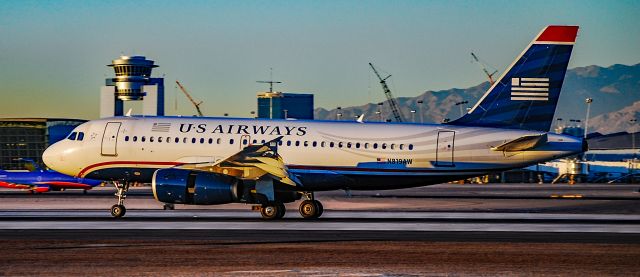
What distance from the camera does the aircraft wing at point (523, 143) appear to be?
41.7 meters

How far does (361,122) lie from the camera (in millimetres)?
43844

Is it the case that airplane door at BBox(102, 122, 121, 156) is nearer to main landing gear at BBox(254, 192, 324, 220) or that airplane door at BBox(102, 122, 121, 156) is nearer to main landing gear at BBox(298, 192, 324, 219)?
main landing gear at BBox(254, 192, 324, 220)

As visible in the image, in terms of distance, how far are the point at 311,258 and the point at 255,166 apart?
15030mm

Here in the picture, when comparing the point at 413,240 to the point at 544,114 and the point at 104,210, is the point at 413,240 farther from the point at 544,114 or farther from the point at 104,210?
the point at 104,210


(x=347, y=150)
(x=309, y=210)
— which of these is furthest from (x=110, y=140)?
(x=347, y=150)

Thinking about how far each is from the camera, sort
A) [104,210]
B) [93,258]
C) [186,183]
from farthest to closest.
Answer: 1. [104,210]
2. [186,183]
3. [93,258]

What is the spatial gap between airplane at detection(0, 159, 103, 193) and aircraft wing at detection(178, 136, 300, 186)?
3655cm

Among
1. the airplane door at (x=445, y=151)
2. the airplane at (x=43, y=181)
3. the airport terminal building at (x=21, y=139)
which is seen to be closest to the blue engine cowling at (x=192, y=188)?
the airplane door at (x=445, y=151)

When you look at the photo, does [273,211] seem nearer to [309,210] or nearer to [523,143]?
[309,210]

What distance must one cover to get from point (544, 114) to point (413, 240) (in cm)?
1493

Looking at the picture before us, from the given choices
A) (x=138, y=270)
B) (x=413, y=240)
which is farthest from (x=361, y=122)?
(x=138, y=270)

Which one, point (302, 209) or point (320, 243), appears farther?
point (302, 209)

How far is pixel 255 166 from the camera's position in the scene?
4059 centimetres

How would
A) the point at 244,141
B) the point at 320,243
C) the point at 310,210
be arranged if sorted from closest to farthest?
the point at 320,243 → the point at 310,210 → the point at 244,141
